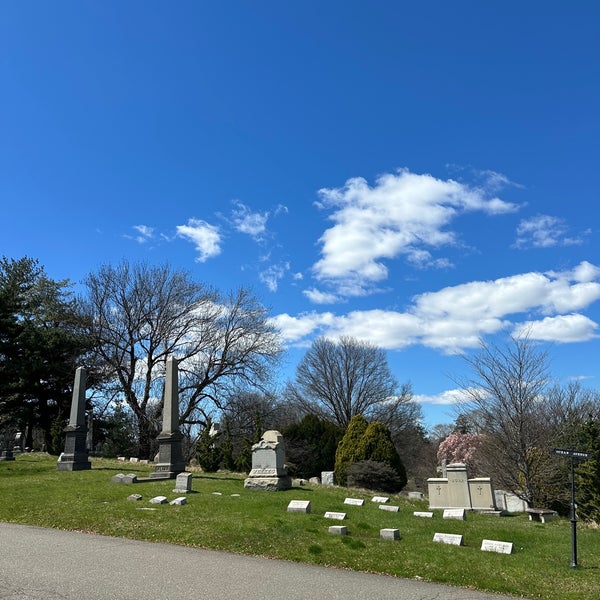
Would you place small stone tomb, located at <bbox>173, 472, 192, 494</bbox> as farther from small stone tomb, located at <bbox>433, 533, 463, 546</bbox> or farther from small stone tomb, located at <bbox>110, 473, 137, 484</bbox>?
small stone tomb, located at <bbox>433, 533, 463, 546</bbox>

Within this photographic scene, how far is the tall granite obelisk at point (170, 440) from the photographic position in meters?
17.8

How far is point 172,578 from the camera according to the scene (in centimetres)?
629

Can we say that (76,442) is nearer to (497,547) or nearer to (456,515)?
(456,515)

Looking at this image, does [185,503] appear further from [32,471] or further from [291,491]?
[32,471]

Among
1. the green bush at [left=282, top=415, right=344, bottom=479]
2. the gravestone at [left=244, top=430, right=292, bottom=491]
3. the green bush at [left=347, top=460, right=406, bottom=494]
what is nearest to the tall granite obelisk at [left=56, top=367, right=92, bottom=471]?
the gravestone at [left=244, top=430, right=292, bottom=491]

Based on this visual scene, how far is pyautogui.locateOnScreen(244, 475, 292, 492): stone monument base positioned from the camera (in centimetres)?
1487

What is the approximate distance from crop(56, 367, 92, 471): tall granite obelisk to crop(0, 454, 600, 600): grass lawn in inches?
195

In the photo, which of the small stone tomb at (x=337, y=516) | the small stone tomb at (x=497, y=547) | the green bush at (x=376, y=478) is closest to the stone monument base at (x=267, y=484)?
the small stone tomb at (x=337, y=516)

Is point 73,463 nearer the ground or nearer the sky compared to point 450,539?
nearer the ground

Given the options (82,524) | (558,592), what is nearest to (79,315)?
(82,524)

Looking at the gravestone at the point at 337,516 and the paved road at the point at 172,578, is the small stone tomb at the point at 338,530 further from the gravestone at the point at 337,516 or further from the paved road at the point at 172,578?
the paved road at the point at 172,578

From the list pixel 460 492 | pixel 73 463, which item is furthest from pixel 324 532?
pixel 73 463

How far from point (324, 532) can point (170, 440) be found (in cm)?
1056

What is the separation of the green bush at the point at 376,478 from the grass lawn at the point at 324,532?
6798mm
